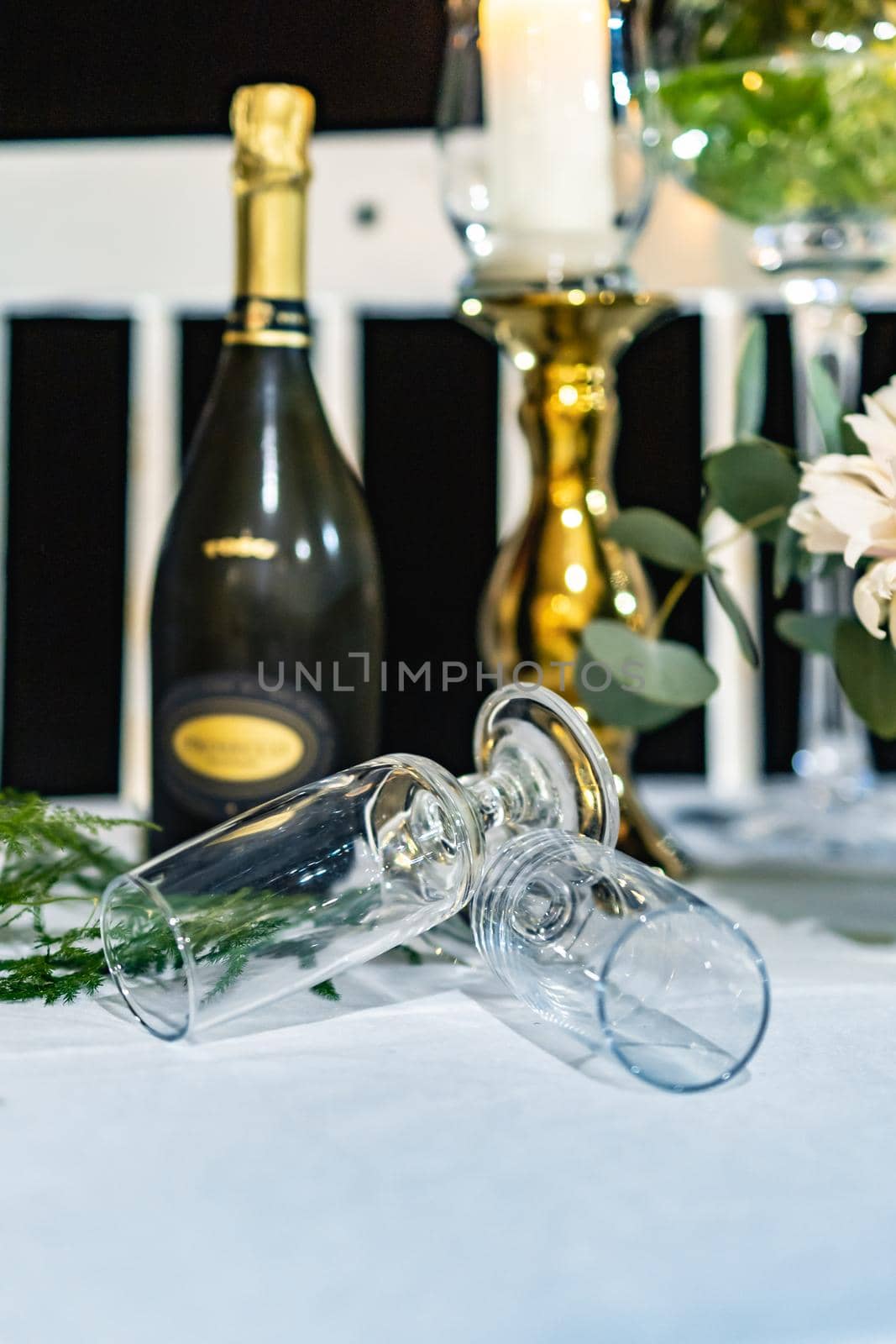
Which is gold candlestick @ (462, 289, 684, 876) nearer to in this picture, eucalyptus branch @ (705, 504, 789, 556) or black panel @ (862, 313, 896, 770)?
eucalyptus branch @ (705, 504, 789, 556)

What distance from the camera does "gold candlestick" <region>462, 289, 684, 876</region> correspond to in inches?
20.5

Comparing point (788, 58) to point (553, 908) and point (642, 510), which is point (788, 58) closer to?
point (642, 510)

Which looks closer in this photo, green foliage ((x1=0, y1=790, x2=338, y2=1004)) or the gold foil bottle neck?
green foliage ((x1=0, y1=790, x2=338, y2=1004))

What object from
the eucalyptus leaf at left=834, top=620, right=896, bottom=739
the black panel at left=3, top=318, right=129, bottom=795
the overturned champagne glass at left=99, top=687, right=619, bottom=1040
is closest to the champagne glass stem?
the eucalyptus leaf at left=834, top=620, right=896, bottom=739

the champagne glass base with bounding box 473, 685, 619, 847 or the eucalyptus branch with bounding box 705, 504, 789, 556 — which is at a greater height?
the eucalyptus branch with bounding box 705, 504, 789, 556

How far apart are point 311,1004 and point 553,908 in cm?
7

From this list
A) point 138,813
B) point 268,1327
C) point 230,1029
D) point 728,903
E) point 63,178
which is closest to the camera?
point 268,1327

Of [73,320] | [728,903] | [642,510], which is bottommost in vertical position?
[728,903]

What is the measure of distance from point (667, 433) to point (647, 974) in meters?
0.64

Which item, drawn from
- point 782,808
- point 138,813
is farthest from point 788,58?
point 138,813

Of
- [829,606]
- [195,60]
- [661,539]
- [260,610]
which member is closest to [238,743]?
[260,610]

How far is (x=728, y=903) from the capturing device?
49 cm

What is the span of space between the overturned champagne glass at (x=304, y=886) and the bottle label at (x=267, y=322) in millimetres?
252

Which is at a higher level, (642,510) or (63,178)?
(63,178)
